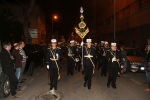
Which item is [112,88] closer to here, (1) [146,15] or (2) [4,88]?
(2) [4,88]

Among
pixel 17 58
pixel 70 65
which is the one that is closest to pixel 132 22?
pixel 70 65

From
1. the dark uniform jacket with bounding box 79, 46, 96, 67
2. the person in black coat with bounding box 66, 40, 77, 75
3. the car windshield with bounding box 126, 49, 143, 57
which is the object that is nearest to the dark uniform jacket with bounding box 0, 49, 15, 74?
the dark uniform jacket with bounding box 79, 46, 96, 67

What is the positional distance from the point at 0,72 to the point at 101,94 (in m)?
3.55

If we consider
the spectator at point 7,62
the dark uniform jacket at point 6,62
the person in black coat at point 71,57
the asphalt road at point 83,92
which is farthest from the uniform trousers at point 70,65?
the dark uniform jacket at point 6,62

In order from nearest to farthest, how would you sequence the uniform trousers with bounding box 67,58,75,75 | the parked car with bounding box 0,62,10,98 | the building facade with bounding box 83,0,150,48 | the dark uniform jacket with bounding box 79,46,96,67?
1. the parked car with bounding box 0,62,10,98
2. the dark uniform jacket with bounding box 79,46,96,67
3. the uniform trousers with bounding box 67,58,75,75
4. the building facade with bounding box 83,0,150,48

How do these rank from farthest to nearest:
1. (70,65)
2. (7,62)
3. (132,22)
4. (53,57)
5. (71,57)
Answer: (132,22) → (71,57) → (70,65) → (53,57) → (7,62)

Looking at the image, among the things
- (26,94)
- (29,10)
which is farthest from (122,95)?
(29,10)

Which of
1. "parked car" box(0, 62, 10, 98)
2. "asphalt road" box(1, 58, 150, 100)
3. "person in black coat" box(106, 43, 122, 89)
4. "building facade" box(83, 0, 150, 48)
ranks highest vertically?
"building facade" box(83, 0, 150, 48)

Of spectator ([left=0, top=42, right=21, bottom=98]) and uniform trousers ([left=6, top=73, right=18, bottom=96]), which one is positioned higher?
spectator ([left=0, top=42, right=21, bottom=98])

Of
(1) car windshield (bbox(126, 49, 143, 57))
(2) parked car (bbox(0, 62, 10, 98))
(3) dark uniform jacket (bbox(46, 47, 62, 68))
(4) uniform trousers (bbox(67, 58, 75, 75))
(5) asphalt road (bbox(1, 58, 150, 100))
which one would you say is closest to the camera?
(2) parked car (bbox(0, 62, 10, 98))

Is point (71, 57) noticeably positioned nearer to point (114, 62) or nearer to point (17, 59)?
point (114, 62)

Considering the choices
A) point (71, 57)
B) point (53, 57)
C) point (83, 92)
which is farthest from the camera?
point (71, 57)

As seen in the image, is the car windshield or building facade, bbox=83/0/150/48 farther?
building facade, bbox=83/0/150/48

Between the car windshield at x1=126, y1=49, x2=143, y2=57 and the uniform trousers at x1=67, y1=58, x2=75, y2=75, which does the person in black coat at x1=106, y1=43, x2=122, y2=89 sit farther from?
the car windshield at x1=126, y1=49, x2=143, y2=57
